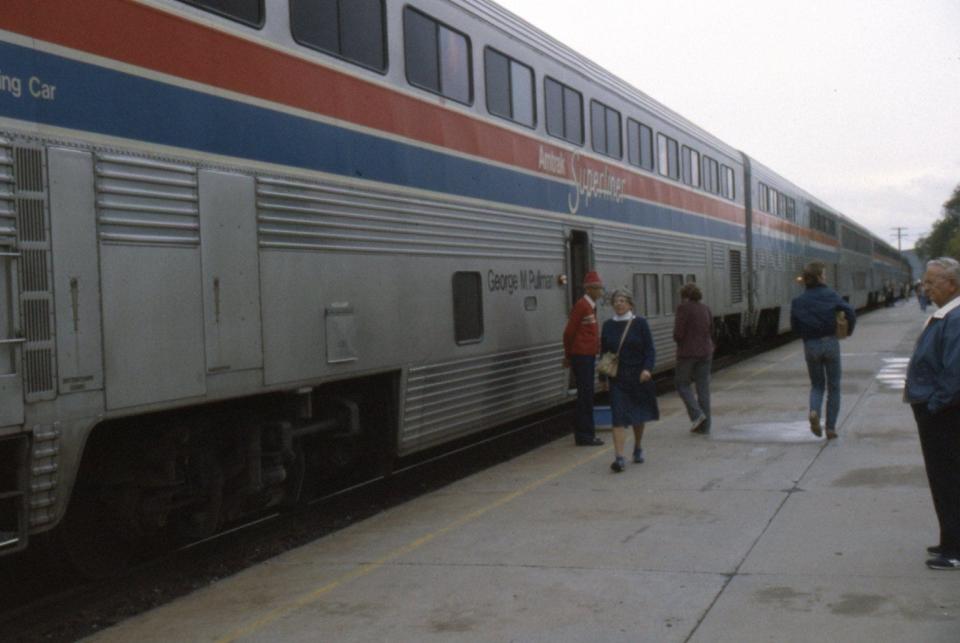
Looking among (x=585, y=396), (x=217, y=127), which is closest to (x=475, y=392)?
(x=585, y=396)

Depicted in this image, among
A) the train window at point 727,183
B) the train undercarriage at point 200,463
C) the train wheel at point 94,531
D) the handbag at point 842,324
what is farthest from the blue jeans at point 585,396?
the train window at point 727,183

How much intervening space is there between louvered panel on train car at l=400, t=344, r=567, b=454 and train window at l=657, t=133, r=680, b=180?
5.55 meters

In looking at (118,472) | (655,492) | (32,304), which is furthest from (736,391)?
(32,304)

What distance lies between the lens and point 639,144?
583 inches

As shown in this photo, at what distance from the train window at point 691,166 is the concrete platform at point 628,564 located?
27.3ft

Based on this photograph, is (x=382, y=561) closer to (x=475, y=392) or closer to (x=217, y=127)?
(x=217, y=127)

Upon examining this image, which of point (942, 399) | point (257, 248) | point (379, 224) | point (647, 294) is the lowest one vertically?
point (942, 399)

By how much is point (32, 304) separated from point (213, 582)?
220 centimetres

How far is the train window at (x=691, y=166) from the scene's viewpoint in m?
17.4

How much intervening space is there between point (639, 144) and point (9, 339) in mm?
11162

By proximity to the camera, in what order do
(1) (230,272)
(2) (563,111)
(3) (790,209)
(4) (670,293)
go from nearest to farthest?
1. (1) (230,272)
2. (2) (563,111)
3. (4) (670,293)
4. (3) (790,209)

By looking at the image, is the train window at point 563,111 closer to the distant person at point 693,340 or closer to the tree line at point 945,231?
the distant person at point 693,340

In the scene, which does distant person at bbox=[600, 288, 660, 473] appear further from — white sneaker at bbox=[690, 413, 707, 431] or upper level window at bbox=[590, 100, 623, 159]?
upper level window at bbox=[590, 100, 623, 159]

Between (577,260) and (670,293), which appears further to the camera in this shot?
(670,293)
